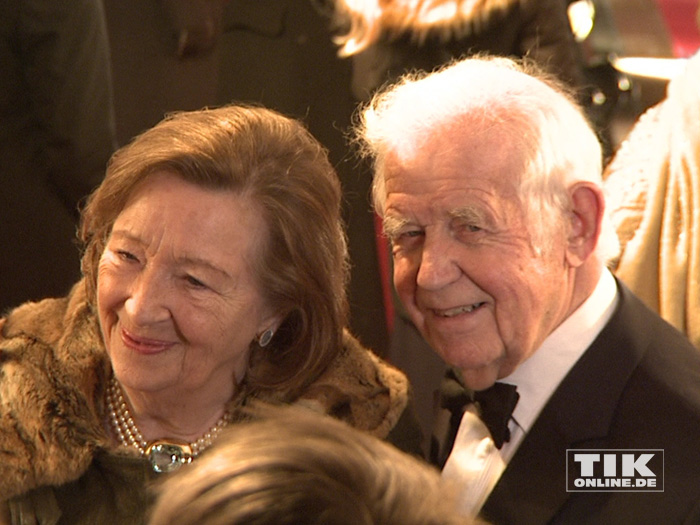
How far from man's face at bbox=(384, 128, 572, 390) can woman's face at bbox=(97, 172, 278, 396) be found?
0.30 metres

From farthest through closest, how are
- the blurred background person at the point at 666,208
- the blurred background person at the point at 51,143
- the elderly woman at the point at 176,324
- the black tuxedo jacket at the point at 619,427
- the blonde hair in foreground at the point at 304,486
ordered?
the blurred background person at the point at 51,143 < the blurred background person at the point at 666,208 < the elderly woman at the point at 176,324 < the black tuxedo jacket at the point at 619,427 < the blonde hair in foreground at the point at 304,486

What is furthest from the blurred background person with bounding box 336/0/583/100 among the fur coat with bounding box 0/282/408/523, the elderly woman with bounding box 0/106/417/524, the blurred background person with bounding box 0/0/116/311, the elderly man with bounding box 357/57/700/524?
the fur coat with bounding box 0/282/408/523

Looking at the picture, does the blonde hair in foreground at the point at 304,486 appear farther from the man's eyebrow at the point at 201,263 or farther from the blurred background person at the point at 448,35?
the blurred background person at the point at 448,35

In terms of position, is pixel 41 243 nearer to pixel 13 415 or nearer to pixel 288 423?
pixel 13 415

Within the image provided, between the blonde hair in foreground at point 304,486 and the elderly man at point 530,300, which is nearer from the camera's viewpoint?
the blonde hair in foreground at point 304,486

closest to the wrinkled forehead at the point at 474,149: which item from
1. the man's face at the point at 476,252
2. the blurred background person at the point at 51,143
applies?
the man's face at the point at 476,252

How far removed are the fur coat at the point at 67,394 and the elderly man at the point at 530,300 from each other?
19 centimetres

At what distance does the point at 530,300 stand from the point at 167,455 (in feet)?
2.42

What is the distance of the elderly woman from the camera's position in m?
1.93

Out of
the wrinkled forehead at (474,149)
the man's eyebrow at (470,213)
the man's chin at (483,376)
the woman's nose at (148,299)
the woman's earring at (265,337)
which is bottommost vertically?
the man's chin at (483,376)

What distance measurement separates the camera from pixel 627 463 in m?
1.84

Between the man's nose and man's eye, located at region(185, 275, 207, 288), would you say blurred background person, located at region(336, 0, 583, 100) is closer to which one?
the man's nose

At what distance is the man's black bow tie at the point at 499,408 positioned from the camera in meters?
2.01

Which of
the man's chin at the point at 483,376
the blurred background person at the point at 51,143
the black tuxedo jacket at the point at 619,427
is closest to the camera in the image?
the black tuxedo jacket at the point at 619,427
